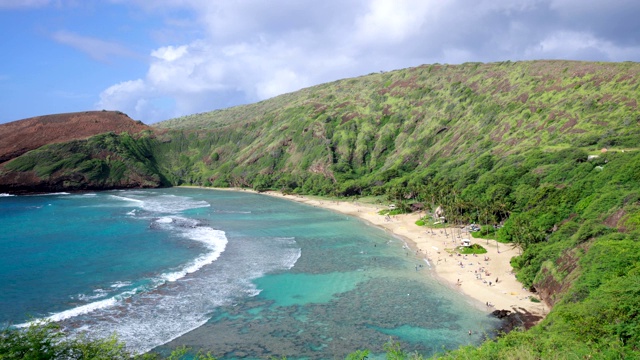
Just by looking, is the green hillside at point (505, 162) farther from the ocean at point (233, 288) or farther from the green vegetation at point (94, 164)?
the ocean at point (233, 288)

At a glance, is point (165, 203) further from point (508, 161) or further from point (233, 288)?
point (508, 161)

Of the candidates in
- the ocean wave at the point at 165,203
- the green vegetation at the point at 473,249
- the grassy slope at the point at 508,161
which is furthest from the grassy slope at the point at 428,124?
the green vegetation at the point at 473,249

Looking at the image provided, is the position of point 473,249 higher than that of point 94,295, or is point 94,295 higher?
point 473,249

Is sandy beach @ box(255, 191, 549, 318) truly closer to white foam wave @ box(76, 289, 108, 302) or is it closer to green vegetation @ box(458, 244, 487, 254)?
green vegetation @ box(458, 244, 487, 254)

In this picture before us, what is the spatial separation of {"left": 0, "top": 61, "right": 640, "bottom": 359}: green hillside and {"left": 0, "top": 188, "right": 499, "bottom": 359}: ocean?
403 inches

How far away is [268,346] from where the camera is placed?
35.5 meters

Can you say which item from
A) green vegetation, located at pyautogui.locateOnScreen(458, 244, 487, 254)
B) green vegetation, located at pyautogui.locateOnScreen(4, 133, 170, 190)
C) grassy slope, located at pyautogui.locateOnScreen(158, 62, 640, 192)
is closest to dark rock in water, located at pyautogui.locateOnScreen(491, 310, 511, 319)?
green vegetation, located at pyautogui.locateOnScreen(458, 244, 487, 254)

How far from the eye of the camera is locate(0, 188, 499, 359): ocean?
37.1 meters

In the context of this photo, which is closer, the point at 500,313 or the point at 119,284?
the point at 500,313

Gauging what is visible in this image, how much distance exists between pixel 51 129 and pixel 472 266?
174 metres

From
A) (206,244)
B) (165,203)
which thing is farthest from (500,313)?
(165,203)

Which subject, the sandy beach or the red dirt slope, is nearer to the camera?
the sandy beach

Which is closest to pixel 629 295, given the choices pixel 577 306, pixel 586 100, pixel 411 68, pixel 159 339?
pixel 577 306

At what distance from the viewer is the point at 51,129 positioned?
17300 centimetres
